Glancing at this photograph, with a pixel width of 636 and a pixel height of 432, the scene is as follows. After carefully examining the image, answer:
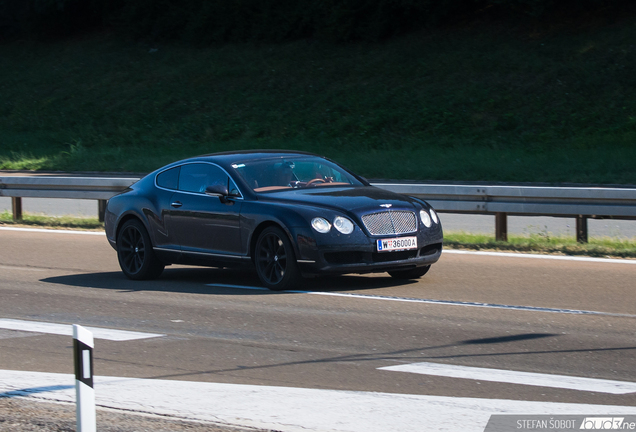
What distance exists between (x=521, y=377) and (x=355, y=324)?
2.16m

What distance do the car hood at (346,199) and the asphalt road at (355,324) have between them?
2.92 ft

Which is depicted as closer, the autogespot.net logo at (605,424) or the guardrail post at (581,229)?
the autogespot.net logo at (605,424)

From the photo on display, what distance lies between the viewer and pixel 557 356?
675 centimetres

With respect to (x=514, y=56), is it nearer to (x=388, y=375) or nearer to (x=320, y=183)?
(x=320, y=183)

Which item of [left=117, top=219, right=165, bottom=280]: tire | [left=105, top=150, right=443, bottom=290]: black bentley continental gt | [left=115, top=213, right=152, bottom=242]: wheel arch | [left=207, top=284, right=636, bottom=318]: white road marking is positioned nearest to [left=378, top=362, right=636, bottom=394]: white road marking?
[left=207, top=284, right=636, bottom=318]: white road marking

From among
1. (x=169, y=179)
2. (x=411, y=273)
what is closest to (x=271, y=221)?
(x=411, y=273)

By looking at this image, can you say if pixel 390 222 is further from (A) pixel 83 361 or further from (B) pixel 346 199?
(A) pixel 83 361

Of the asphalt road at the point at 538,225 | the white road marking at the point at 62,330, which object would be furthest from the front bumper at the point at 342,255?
the asphalt road at the point at 538,225

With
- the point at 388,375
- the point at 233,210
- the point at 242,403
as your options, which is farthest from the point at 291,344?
the point at 233,210

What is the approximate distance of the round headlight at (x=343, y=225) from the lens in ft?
30.6

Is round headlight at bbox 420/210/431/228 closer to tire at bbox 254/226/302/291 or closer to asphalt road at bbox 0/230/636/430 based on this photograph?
asphalt road at bbox 0/230/636/430

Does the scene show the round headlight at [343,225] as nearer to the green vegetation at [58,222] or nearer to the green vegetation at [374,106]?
the green vegetation at [58,222]

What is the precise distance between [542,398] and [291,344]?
2.37 m

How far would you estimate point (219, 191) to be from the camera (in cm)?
1012
